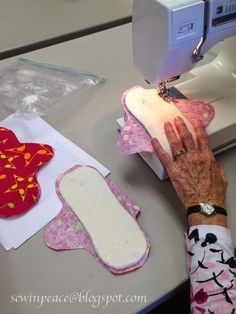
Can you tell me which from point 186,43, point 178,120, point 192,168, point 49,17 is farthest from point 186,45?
point 49,17

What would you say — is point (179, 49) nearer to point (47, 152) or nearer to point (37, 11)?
point (47, 152)

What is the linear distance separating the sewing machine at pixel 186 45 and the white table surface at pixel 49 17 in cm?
69

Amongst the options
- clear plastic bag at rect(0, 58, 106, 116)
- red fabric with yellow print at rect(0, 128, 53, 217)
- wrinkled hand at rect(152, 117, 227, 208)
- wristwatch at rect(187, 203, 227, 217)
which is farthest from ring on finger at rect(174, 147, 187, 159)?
clear plastic bag at rect(0, 58, 106, 116)

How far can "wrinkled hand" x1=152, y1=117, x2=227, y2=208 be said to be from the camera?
0.76 meters

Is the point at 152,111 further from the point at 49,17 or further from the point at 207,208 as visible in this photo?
the point at 49,17

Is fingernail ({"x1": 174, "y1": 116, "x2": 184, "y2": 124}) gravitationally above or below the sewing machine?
below

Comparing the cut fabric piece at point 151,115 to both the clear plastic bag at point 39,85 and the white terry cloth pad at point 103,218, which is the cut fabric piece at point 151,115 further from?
the clear plastic bag at point 39,85

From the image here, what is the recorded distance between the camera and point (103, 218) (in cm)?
76

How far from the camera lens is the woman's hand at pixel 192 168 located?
0.76m

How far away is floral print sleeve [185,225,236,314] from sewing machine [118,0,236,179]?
20 cm

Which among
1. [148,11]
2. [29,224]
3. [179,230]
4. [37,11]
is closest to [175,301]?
[179,230]

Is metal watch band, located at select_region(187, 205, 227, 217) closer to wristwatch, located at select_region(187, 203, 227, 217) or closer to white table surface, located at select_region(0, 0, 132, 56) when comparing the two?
wristwatch, located at select_region(187, 203, 227, 217)

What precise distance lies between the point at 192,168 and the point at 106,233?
0.82 feet

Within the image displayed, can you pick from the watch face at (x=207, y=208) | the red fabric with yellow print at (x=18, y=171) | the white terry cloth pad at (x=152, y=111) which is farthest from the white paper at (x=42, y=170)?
the watch face at (x=207, y=208)
